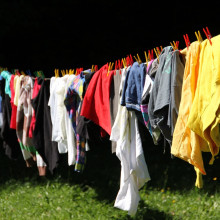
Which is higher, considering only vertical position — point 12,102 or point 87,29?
point 87,29

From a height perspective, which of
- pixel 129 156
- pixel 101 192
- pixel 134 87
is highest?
pixel 134 87

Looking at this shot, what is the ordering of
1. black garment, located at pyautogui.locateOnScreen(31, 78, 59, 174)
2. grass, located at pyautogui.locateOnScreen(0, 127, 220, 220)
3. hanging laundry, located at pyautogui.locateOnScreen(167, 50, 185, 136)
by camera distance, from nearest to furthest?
1. hanging laundry, located at pyautogui.locateOnScreen(167, 50, 185, 136)
2. black garment, located at pyautogui.locateOnScreen(31, 78, 59, 174)
3. grass, located at pyautogui.locateOnScreen(0, 127, 220, 220)

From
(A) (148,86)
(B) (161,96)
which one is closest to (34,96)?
(A) (148,86)

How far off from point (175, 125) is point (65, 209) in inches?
93.1

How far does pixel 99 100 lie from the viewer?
3115mm

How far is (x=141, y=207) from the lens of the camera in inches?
172

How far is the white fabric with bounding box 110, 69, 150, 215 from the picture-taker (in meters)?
2.94

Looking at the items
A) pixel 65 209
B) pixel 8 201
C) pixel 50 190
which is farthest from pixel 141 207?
pixel 8 201

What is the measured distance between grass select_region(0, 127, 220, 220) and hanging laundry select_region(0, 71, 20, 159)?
1.64ft

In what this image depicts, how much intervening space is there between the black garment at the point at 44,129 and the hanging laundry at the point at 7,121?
0.54 meters

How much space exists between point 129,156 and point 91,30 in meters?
4.02

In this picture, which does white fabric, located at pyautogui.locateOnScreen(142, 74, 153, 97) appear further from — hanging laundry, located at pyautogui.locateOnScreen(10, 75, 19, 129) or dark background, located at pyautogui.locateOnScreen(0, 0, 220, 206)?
dark background, located at pyautogui.locateOnScreen(0, 0, 220, 206)

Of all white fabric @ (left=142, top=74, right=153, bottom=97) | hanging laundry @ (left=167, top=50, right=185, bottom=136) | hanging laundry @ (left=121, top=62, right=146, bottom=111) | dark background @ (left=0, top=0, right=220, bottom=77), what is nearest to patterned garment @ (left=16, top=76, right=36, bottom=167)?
hanging laundry @ (left=121, top=62, right=146, bottom=111)

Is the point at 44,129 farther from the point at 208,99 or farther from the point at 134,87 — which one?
the point at 208,99
